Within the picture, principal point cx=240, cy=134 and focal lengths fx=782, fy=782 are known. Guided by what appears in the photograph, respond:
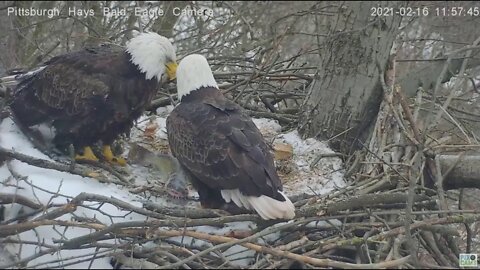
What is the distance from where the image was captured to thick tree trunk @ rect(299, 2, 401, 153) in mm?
4500

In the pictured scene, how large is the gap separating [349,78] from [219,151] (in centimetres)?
109

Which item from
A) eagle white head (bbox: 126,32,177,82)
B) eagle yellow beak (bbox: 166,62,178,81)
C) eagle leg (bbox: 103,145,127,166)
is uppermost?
eagle white head (bbox: 126,32,177,82)

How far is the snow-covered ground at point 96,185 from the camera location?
3414 mm

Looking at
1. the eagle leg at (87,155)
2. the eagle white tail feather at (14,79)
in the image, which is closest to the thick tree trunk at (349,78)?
the eagle leg at (87,155)

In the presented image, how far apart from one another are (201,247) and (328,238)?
581 mm

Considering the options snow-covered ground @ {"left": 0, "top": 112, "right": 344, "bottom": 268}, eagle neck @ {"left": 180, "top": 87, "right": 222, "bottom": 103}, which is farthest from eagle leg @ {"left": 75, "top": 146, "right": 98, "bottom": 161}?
eagle neck @ {"left": 180, "top": 87, "right": 222, "bottom": 103}

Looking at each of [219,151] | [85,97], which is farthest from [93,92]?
[219,151]

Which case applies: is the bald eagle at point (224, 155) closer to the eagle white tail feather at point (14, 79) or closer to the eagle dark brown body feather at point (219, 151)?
the eagle dark brown body feather at point (219, 151)

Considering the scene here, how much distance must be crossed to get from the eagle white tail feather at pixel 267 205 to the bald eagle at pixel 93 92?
983 millimetres

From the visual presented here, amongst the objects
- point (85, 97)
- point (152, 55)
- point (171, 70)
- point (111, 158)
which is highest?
point (152, 55)

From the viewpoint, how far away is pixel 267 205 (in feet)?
12.0

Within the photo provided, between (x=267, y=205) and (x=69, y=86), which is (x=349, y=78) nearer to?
(x=267, y=205)

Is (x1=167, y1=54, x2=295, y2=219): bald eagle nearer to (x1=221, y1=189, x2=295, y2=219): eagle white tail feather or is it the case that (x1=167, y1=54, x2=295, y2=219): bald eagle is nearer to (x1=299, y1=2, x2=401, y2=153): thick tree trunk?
(x1=221, y1=189, x2=295, y2=219): eagle white tail feather

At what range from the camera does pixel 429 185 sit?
13.1 ft
